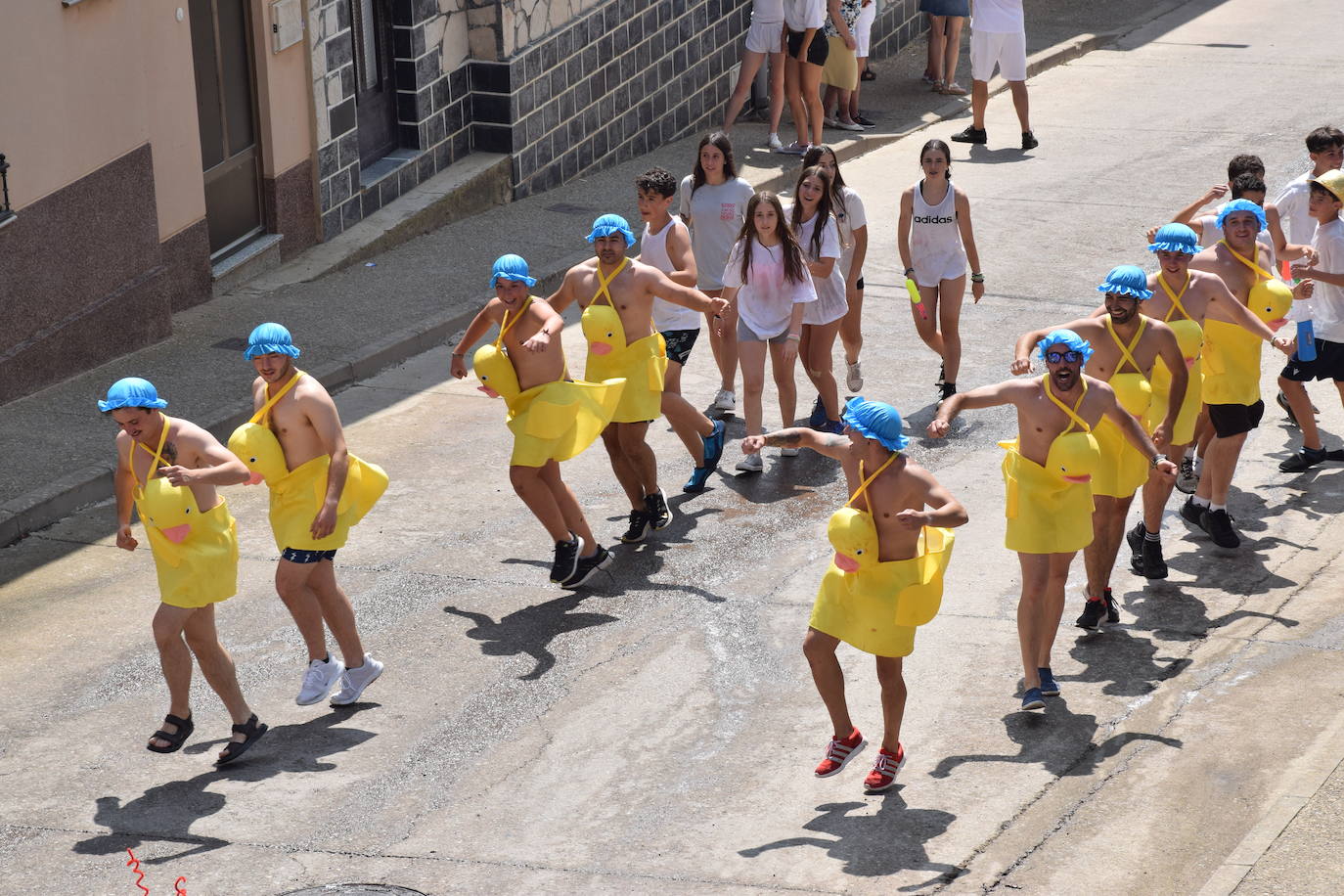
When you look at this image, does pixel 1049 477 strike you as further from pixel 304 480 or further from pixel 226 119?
pixel 226 119

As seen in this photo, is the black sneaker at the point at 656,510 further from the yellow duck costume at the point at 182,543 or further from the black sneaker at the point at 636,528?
the yellow duck costume at the point at 182,543

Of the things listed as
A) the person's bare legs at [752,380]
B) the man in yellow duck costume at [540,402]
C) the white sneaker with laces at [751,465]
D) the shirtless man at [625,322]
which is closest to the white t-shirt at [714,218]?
the person's bare legs at [752,380]

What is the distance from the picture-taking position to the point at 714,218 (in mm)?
12148

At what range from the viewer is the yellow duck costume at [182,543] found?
7953 mm

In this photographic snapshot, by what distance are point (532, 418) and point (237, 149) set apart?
6373mm

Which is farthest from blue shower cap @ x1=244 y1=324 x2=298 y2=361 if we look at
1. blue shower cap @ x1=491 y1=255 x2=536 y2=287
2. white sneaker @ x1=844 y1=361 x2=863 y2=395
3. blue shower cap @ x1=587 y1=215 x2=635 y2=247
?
white sneaker @ x1=844 y1=361 x2=863 y2=395

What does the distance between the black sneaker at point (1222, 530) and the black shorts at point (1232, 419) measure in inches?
17.1

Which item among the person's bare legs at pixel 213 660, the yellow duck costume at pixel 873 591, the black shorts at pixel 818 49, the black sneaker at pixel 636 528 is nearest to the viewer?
the yellow duck costume at pixel 873 591

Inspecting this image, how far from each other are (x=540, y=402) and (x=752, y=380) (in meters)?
2.09

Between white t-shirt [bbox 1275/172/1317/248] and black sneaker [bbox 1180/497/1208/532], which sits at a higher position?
white t-shirt [bbox 1275/172/1317/248]

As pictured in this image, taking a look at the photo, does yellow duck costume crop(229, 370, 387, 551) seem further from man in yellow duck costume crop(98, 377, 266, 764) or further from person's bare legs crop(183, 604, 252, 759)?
person's bare legs crop(183, 604, 252, 759)

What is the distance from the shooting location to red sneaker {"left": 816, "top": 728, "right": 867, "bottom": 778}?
787cm

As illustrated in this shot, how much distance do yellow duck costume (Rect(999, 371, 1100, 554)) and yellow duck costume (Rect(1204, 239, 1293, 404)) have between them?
87.0 inches

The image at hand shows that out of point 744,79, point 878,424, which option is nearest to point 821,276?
point 878,424
